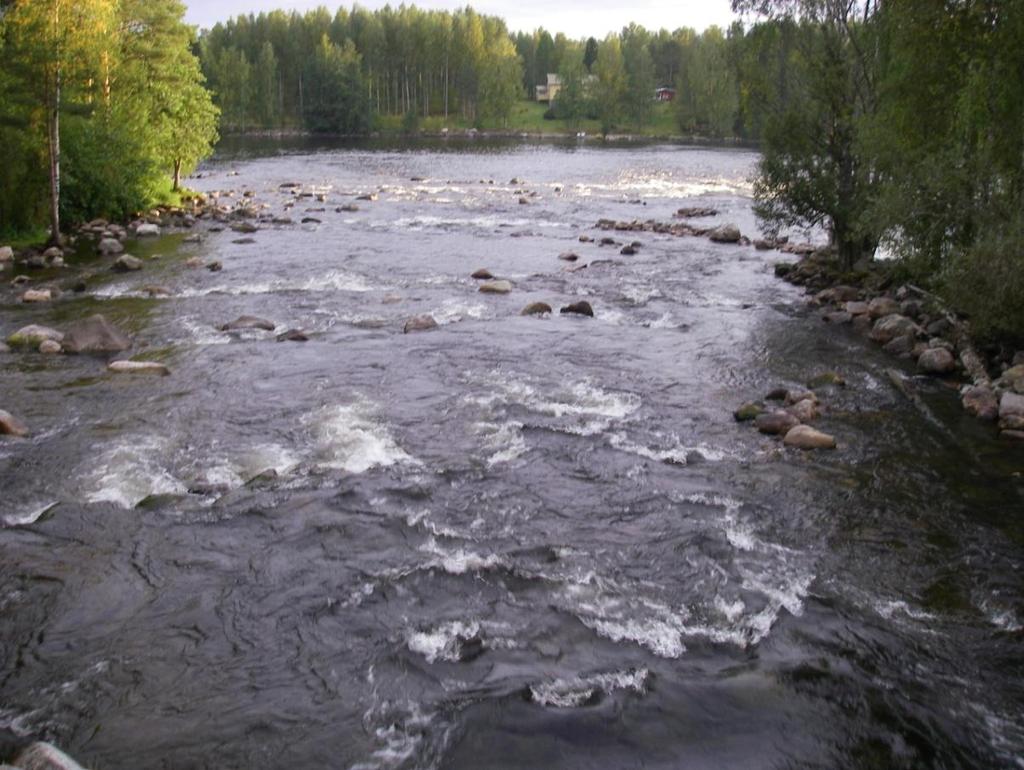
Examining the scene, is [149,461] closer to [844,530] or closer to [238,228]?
[844,530]

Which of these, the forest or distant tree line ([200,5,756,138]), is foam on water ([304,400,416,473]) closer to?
the forest

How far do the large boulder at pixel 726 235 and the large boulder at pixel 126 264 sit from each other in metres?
25.5

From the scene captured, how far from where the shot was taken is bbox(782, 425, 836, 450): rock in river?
16.3 m

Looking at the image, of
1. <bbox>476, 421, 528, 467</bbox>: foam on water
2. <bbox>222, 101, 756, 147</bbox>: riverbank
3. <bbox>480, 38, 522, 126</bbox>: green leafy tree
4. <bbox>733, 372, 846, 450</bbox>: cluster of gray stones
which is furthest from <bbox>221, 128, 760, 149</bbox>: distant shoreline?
<bbox>476, 421, 528, 467</bbox>: foam on water

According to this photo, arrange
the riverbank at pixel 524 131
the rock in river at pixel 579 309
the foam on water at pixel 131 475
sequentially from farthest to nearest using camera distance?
the riverbank at pixel 524 131 → the rock in river at pixel 579 309 → the foam on water at pixel 131 475

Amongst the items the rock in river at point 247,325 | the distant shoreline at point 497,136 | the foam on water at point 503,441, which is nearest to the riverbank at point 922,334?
the foam on water at point 503,441

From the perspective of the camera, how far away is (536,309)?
2694 cm

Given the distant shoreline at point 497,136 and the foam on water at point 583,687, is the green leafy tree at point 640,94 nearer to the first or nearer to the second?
the distant shoreline at point 497,136

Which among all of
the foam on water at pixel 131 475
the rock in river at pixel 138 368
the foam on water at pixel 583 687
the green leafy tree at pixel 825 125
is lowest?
the foam on water at pixel 583 687

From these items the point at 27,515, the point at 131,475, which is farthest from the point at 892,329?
the point at 27,515

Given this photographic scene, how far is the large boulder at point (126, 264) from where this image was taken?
3219 centimetres

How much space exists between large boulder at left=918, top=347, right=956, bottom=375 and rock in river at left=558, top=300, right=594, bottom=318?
31.1ft

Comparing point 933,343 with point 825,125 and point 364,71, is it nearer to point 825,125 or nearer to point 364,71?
point 825,125

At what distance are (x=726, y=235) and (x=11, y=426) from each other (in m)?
33.0
